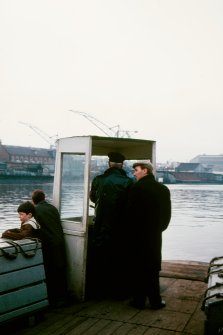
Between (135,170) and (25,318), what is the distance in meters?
2.13

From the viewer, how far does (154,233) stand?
471 centimetres

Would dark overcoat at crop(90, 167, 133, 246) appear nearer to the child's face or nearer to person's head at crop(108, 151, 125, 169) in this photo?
person's head at crop(108, 151, 125, 169)

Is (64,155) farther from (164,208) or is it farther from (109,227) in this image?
(164,208)

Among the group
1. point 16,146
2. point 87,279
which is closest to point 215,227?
point 87,279

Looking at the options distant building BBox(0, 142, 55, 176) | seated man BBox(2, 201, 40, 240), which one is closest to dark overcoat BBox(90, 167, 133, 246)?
seated man BBox(2, 201, 40, 240)

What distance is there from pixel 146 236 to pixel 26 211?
1472 mm

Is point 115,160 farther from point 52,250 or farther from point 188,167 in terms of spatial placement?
point 188,167

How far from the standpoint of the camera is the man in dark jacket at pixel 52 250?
4.84m

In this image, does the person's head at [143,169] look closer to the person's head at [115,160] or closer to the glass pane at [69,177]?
the person's head at [115,160]

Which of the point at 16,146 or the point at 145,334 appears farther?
the point at 16,146

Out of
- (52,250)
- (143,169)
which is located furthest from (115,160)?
(52,250)

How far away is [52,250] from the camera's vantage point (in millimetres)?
4863

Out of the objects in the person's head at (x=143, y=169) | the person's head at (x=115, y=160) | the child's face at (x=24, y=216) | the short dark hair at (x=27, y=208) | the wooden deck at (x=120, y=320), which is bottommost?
the wooden deck at (x=120, y=320)

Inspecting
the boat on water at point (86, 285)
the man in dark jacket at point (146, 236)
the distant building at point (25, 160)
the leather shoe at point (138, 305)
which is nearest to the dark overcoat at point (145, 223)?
the man in dark jacket at point (146, 236)
